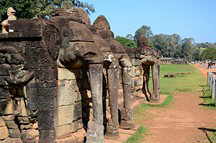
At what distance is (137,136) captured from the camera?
314 inches

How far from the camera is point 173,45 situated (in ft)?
335

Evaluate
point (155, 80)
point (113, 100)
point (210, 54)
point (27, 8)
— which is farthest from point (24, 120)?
point (210, 54)

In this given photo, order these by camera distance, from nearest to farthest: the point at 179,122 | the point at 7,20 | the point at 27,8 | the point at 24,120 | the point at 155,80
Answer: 1. the point at 24,120
2. the point at 7,20
3. the point at 179,122
4. the point at 155,80
5. the point at 27,8

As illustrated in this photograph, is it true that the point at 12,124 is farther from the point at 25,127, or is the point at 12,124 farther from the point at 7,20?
the point at 7,20

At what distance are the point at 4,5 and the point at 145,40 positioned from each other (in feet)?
36.7

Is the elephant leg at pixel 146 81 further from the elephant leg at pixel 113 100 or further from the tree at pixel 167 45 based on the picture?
the tree at pixel 167 45

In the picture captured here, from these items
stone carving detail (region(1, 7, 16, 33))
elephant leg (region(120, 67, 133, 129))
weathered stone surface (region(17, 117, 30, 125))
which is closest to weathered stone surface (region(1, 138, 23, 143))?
weathered stone surface (region(17, 117, 30, 125))

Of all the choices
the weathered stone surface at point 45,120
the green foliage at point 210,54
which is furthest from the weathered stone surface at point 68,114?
the green foliage at point 210,54

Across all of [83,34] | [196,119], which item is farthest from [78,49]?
[196,119]

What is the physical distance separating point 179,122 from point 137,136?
293 centimetres

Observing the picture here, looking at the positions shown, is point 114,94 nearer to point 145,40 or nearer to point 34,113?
point 34,113

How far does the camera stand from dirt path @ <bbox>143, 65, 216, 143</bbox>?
8.20 m

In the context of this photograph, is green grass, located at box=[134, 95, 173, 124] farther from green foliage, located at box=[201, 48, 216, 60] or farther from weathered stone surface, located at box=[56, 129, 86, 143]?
green foliage, located at box=[201, 48, 216, 60]

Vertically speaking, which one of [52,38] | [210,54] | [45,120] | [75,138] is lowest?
[75,138]
